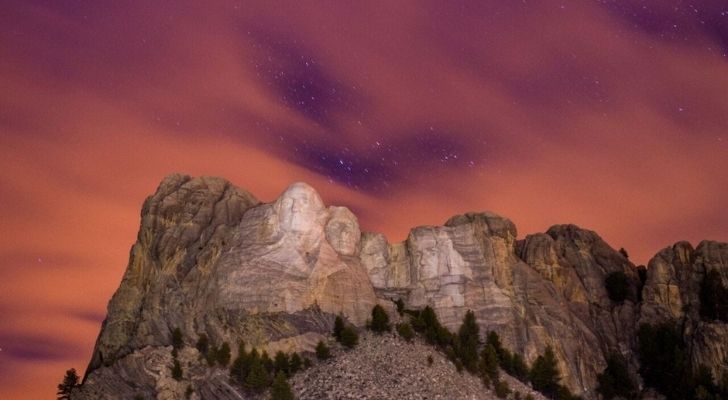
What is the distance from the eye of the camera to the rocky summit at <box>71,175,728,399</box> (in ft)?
300

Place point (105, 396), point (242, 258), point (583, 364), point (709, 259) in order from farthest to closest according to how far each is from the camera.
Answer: point (709, 259), point (583, 364), point (242, 258), point (105, 396)

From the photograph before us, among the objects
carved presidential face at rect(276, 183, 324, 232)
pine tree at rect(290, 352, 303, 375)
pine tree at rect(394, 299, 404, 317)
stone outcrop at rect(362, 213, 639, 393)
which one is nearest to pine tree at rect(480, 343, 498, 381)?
stone outcrop at rect(362, 213, 639, 393)

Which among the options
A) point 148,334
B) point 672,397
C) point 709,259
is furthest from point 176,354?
point 709,259

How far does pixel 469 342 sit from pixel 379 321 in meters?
13.4

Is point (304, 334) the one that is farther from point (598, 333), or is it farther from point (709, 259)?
point (709, 259)

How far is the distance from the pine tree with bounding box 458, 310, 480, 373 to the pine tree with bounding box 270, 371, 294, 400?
27.3 m

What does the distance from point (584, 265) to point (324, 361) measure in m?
53.3

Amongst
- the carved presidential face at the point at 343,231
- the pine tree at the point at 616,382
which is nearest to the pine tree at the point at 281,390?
the carved presidential face at the point at 343,231

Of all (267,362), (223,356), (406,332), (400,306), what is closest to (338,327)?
(406,332)

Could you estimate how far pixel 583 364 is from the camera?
113625 millimetres

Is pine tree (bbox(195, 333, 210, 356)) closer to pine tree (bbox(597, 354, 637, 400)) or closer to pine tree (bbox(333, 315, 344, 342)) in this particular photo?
pine tree (bbox(333, 315, 344, 342))

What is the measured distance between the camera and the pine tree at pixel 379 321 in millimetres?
104562

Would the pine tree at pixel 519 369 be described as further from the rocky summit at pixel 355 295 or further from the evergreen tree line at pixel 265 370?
the evergreen tree line at pixel 265 370

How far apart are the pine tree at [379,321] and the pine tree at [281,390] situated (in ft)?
70.0
